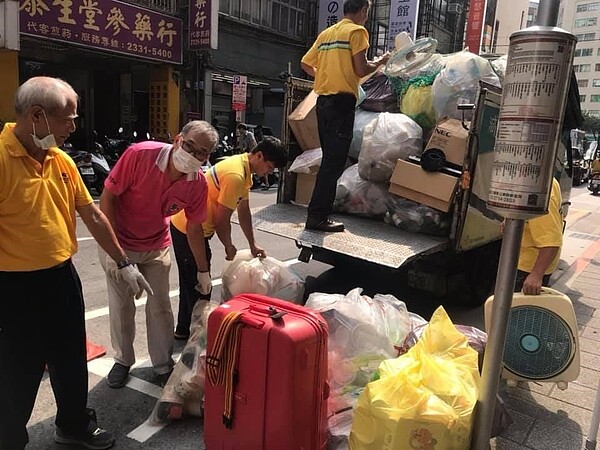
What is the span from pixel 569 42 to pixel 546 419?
7.14 ft

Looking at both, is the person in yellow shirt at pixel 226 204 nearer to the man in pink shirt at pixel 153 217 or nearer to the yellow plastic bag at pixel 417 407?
the man in pink shirt at pixel 153 217

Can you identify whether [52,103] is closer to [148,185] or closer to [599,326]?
[148,185]

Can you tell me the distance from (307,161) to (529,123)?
11.1ft

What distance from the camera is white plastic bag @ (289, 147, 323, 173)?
495 centimetres

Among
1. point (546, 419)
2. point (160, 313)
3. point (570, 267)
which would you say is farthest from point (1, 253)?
point (570, 267)

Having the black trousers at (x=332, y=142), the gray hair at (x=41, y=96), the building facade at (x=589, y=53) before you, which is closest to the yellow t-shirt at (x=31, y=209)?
the gray hair at (x=41, y=96)

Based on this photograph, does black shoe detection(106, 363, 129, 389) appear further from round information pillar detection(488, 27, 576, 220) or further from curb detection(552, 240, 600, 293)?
curb detection(552, 240, 600, 293)

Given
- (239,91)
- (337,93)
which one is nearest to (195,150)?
(337,93)

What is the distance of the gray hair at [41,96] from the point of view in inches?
78.0

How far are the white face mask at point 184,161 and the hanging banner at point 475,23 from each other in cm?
2625

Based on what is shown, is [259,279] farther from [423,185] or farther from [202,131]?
[423,185]

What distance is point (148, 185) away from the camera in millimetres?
2830

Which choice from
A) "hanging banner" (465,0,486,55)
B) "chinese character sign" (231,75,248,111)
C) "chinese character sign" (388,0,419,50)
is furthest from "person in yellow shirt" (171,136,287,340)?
"hanging banner" (465,0,486,55)

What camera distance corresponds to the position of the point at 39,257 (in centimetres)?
209
